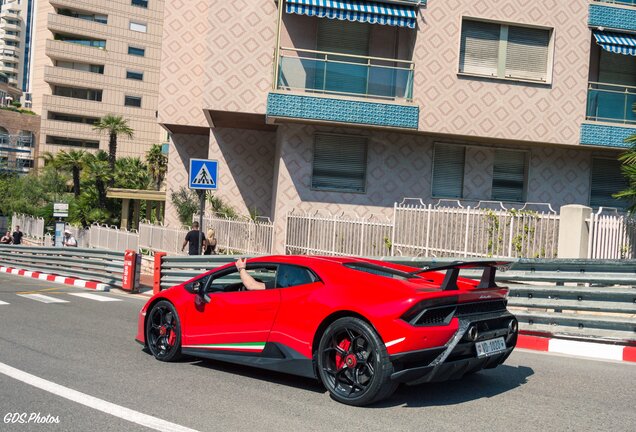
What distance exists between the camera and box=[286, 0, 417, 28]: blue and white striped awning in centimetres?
1841

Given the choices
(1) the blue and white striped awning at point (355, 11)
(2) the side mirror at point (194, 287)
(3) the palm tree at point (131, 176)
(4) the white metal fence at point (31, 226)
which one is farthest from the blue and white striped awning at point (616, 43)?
(4) the white metal fence at point (31, 226)

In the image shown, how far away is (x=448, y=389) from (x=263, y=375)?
6.35 feet

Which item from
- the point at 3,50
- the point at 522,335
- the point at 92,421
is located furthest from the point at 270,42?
the point at 3,50

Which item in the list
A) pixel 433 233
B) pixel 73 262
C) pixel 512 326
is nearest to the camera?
pixel 512 326

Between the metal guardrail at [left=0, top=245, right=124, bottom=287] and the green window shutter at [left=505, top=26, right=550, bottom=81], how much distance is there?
11.9 meters

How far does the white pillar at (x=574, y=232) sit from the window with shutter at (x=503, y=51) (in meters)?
6.82

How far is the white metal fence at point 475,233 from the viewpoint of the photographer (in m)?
14.2

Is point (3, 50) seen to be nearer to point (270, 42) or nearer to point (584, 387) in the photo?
point (270, 42)

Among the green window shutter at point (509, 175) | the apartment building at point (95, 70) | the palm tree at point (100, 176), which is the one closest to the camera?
the green window shutter at point (509, 175)

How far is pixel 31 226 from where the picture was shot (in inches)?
1805

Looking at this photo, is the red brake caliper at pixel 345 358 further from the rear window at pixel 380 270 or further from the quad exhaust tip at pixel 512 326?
the quad exhaust tip at pixel 512 326

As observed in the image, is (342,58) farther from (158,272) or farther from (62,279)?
(62,279)

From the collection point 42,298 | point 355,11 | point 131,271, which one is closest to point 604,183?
point 355,11

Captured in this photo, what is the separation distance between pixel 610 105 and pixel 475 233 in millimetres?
7660
